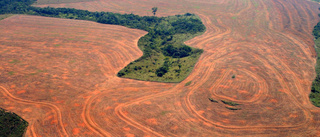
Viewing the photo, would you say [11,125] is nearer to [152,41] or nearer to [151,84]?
[151,84]

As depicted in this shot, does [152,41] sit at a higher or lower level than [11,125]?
higher

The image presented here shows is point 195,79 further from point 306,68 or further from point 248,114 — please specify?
point 306,68

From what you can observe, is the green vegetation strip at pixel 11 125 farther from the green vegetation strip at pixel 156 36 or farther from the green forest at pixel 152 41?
the green vegetation strip at pixel 156 36

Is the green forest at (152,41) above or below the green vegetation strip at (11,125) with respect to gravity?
above

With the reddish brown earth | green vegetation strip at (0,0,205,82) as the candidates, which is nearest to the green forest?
green vegetation strip at (0,0,205,82)

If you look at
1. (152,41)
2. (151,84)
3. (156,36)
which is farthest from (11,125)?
(156,36)

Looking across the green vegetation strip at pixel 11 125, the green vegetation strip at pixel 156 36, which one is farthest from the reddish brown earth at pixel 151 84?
the green vegetation strip at pixel 156 36

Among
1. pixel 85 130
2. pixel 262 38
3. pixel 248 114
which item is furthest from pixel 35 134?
pixel 262 38
